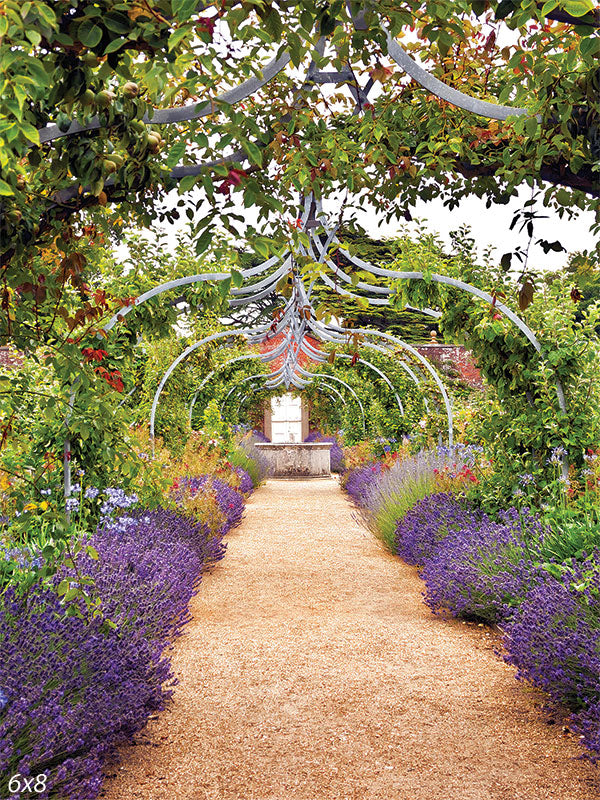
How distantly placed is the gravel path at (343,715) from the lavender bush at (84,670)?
234mm

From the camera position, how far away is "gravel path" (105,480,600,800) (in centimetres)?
265

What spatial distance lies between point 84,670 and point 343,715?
126 cm

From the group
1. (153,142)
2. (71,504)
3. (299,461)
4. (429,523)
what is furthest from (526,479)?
(299,461)

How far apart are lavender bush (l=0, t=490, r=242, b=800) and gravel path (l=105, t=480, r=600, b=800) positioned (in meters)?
0.23

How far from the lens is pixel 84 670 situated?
269cm

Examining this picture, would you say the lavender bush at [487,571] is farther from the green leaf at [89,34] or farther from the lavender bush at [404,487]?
the green leaf at [89,34]

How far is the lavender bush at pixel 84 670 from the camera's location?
2.20 m

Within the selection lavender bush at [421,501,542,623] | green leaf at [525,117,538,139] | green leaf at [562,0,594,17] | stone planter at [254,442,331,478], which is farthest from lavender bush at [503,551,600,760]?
stone planter at [254,442,331,478]

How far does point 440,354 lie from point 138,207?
1522cm

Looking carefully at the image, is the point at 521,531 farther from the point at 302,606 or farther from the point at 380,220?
the point at 380,220

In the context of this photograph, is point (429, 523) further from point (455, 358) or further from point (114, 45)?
point (455, 358)

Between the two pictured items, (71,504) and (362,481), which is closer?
(71,504)

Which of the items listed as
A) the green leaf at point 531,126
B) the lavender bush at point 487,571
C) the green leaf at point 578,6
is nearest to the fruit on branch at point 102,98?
the green leaf at point 578,6

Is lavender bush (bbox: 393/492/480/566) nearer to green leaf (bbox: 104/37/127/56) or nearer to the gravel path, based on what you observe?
the gravel path
